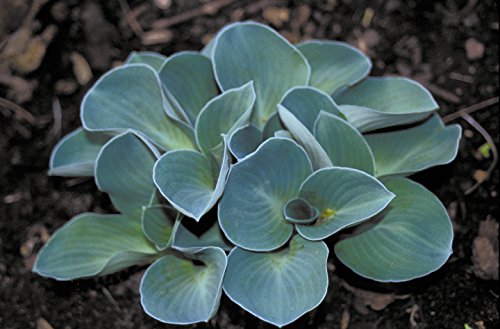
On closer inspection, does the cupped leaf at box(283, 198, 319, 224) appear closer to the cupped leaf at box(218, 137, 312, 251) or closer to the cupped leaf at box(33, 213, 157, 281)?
the cupped leaf at box(218, 137, 312, 251)

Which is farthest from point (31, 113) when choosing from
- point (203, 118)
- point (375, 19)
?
point (375, 19)

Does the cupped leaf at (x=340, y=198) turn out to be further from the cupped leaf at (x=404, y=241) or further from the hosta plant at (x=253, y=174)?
the cupped leaf at (x=404, y=241)

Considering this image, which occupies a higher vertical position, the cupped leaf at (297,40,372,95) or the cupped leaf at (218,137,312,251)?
the cupped leaf at (297,40,372,95)

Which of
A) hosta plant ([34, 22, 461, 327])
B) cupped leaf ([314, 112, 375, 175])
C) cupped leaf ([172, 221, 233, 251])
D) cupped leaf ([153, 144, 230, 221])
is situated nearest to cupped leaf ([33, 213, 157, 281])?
hosta plant ([34, 22, 461, 327])

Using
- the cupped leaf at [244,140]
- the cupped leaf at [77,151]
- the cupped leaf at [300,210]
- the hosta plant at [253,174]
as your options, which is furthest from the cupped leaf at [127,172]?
the cupped leaf at [300,210]

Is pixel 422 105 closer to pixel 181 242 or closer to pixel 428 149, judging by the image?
pixel 428 149

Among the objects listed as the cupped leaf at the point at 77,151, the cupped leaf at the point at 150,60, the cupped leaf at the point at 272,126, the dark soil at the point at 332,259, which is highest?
the cupped leaf at the point at 150,60

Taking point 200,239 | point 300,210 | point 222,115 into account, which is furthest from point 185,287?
point 222,115
